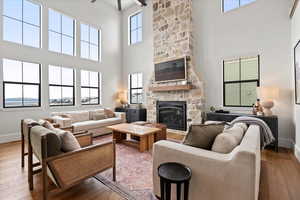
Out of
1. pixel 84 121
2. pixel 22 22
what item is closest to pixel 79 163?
pixel 84 121

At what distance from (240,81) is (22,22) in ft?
21.8

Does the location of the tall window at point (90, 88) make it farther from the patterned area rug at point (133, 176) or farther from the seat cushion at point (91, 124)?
the patterned area rug at point (133, 176)

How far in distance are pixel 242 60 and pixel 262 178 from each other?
3.08 m

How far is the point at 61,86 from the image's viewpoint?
5.22 m

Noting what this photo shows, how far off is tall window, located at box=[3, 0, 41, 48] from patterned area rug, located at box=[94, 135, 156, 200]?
4447mm

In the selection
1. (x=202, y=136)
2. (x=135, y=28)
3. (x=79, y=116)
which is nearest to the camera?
(x=202, y=136)

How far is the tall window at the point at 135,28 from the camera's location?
6.54m

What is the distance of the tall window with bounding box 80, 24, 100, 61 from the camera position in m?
5.77

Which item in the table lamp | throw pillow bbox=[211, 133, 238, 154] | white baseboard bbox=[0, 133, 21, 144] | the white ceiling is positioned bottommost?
white baseboard bbox=[0, 133, 21, 144]

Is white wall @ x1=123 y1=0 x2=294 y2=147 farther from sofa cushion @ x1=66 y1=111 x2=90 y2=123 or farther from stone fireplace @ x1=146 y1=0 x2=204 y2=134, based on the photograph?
sofa cushion @ x1=66 y1=111 x2=90 y2=123

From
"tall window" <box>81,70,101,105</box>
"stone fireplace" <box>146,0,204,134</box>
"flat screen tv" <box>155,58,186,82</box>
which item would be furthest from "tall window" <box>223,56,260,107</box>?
"tall window" <box>81,70,101,105</box>

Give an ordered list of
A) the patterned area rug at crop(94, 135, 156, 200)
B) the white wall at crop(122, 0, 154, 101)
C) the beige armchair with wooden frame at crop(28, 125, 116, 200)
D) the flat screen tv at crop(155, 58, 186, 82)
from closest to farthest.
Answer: the beige armchair with wooden frame at crop(28, 125, 116, 200)
the patterned area rug at crop(94, 135, 156, 200)
the flat screen tv at crop(155, 58, 186, 82)
the white wall at crop(122, 0, 154, 101)

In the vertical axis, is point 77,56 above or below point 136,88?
above

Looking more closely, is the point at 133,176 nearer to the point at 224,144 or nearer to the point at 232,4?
the point at 224,144
